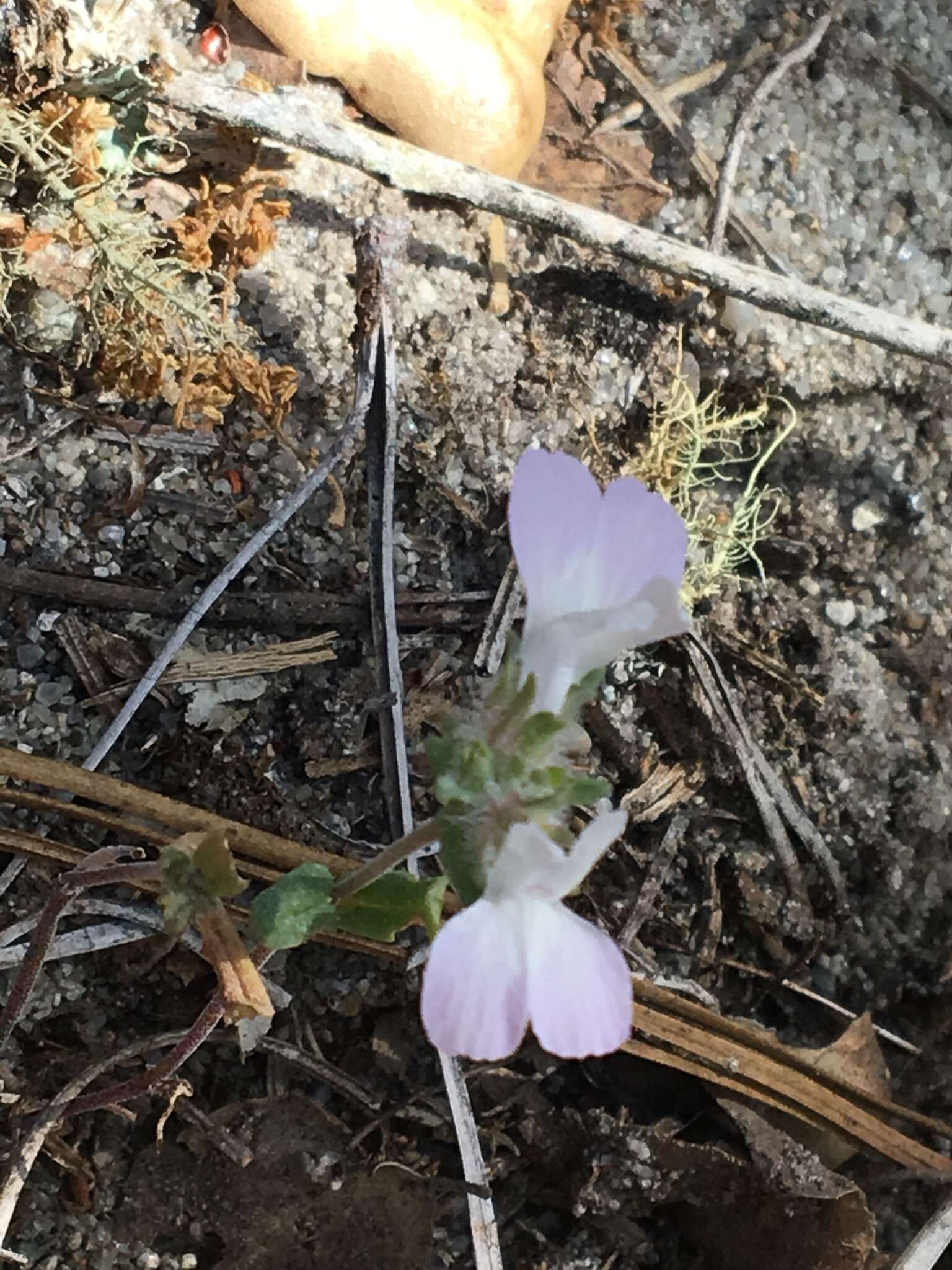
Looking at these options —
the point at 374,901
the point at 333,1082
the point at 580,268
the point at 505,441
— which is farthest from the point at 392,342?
the point at 333,1082

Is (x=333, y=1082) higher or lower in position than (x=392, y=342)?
lower

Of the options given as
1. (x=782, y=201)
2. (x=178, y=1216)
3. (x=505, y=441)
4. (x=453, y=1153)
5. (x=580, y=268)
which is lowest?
(x=178, y=1216)

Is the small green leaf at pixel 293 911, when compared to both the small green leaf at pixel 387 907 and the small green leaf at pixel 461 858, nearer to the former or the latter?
the small green leaf at pixel 387 907

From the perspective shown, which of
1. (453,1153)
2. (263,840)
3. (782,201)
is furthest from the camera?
(782,201)

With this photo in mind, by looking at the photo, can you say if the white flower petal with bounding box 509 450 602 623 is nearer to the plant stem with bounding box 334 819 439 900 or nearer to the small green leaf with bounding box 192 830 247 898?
the plant stem with bounding box 334 819 439 900

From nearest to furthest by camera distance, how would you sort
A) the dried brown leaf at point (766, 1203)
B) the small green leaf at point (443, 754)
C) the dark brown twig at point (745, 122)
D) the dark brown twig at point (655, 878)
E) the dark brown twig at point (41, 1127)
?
the small green leaf at point (443, 754)
the dark brown twig at point (41, 1127)
the dried brown leaf at point (766, 1203)
the dark brown twig at point (655, 878)
the dark brown twig at point (745, 122)

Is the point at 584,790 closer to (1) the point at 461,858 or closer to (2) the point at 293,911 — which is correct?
(1) the point at 461,858

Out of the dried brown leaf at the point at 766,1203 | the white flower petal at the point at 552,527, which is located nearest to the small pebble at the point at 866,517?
the dried brown leaf at the point at 766,1203

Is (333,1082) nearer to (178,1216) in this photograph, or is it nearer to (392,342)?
(178,1216)
